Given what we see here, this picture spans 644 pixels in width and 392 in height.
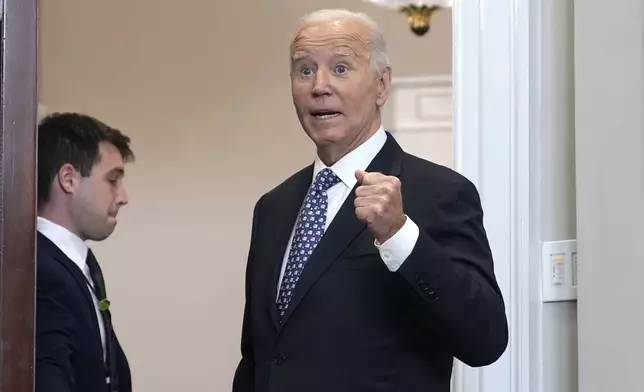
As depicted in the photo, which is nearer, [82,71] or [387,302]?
[387,302]

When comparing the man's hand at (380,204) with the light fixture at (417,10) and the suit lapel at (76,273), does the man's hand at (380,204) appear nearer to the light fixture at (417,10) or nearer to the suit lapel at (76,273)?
the suit lapel at (76,273)

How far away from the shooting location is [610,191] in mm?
1444

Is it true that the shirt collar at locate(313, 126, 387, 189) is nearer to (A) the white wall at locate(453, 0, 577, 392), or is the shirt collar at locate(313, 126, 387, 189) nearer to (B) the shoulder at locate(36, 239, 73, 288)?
(A) the white wall at locate(453, 0, 577, 392)

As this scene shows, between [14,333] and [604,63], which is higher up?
[604,63]

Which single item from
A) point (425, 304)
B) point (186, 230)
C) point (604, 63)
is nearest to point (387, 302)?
point (425, 304)

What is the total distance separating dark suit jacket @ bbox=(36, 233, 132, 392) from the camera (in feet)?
3.81

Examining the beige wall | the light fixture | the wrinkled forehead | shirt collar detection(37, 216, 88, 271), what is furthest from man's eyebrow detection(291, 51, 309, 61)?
the light fixture

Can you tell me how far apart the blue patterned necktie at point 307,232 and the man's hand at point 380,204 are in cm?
21

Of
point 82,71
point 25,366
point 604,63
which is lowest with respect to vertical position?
point 25,366

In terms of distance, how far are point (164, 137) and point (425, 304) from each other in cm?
225

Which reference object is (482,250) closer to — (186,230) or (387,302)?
(387,302)

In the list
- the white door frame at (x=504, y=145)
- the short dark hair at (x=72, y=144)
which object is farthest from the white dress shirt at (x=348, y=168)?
the short dark hair at (x=72, y=144)

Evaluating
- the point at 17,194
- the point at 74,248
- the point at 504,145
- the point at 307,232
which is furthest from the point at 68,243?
the point at 504,145

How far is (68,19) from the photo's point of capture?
319 centimetres
